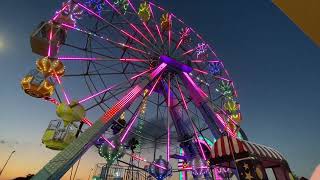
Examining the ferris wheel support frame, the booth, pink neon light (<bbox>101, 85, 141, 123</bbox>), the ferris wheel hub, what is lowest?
the booth

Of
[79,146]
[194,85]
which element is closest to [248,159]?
[79,146]

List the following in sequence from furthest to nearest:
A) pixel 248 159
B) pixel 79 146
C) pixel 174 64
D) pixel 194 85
Answer: pixel 194 85 < pixel 174 64 < pixel 79 146 < pixel 248 159

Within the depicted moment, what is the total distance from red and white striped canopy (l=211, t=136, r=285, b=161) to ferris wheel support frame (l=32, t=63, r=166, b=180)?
16.4 ft

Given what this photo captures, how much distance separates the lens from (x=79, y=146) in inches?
362

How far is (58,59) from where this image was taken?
448 inches

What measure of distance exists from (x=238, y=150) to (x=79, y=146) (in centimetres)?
579

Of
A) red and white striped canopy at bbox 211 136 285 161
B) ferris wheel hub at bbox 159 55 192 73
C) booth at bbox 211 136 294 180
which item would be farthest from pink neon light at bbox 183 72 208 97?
red and white striped canopy at bbox 211 136 285 161

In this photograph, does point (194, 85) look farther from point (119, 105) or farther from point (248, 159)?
point (248, 159)

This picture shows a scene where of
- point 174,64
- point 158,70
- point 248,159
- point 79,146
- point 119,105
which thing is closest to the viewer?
point 248,159

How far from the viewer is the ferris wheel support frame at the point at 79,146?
8278mm

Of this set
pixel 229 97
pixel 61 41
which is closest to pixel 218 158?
pixel 61 41

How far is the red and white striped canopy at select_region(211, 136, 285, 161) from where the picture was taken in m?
5.90

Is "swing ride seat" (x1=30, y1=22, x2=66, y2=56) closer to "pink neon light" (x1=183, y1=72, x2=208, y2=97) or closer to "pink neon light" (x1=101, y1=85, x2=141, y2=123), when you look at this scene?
"pink neon light" (x1=101, y1=85, x2=141, y2=123)

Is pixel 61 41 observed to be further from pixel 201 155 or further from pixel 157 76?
pixel 201 155
